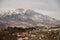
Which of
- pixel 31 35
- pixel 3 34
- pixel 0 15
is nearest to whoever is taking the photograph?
pixel 3 34

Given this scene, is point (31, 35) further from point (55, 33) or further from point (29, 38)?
point (55, 33)

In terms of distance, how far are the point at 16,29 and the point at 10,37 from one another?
20.6 inches

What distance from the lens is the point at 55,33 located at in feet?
15.8

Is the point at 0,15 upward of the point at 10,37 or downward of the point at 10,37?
downward

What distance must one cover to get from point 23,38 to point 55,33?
1.08 meters

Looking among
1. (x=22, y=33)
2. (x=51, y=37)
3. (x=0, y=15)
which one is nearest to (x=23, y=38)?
(x=22, y=33)

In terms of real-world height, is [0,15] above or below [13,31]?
below

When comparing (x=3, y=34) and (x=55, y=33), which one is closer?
(x=3, y=34)

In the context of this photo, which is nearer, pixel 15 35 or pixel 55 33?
pixel 15 35

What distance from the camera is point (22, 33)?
450 cm

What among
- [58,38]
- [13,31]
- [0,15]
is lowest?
[0,15]

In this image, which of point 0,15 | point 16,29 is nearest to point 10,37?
point 16,29

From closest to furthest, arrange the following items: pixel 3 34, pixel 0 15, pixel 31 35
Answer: pixel 3 34, pixel 31 35, pixel 0 15

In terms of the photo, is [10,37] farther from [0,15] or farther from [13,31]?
[0,15]
